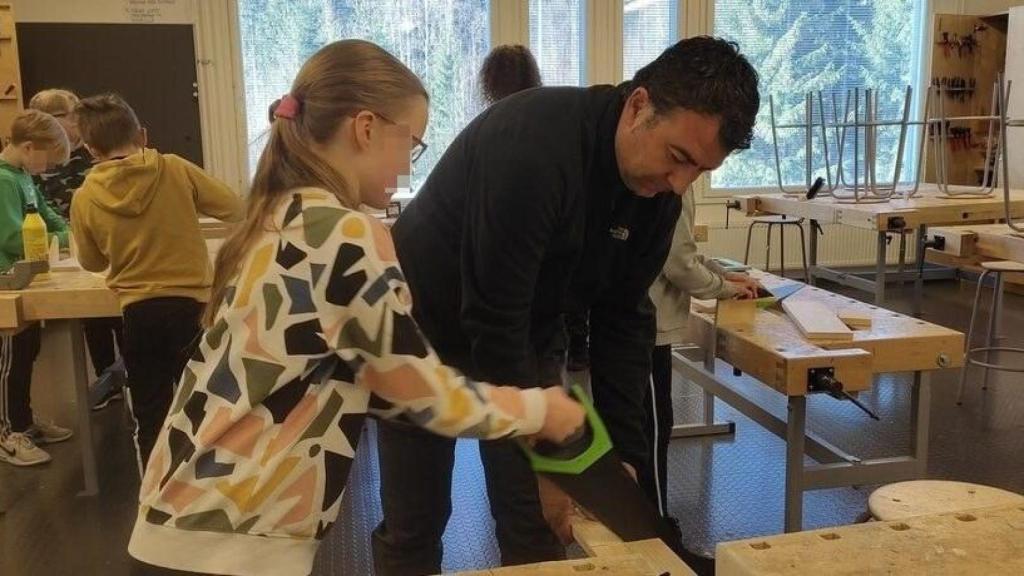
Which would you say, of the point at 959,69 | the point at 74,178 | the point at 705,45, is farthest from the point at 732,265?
the point at 959,69

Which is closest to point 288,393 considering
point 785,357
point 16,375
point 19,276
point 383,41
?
point 785,357

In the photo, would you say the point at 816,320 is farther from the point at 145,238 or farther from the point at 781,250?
the point at 781,250

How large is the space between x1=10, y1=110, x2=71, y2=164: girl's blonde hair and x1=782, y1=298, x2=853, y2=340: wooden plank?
2.57 meters

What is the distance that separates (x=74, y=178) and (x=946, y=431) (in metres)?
3.97

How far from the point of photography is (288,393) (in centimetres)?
98

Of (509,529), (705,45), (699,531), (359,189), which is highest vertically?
(705,45)

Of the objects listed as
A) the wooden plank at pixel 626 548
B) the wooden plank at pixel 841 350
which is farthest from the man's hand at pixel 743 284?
the wooden plank at pixel 626 548

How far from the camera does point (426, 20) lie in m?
6.07

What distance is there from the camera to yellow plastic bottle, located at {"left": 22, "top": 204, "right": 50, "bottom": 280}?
2953mm

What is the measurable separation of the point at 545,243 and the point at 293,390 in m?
0.48

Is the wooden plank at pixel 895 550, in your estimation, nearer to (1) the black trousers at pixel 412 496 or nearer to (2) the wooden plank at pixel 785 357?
(1) the black trousers at pixel 412 496

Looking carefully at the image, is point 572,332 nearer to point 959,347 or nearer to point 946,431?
point 959,347

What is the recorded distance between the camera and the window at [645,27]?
6.39 m

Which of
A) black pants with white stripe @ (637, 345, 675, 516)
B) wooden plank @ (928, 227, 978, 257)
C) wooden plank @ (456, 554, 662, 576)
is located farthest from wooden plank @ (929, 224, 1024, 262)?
wooden plank @ (456, 554, 662, 576)
